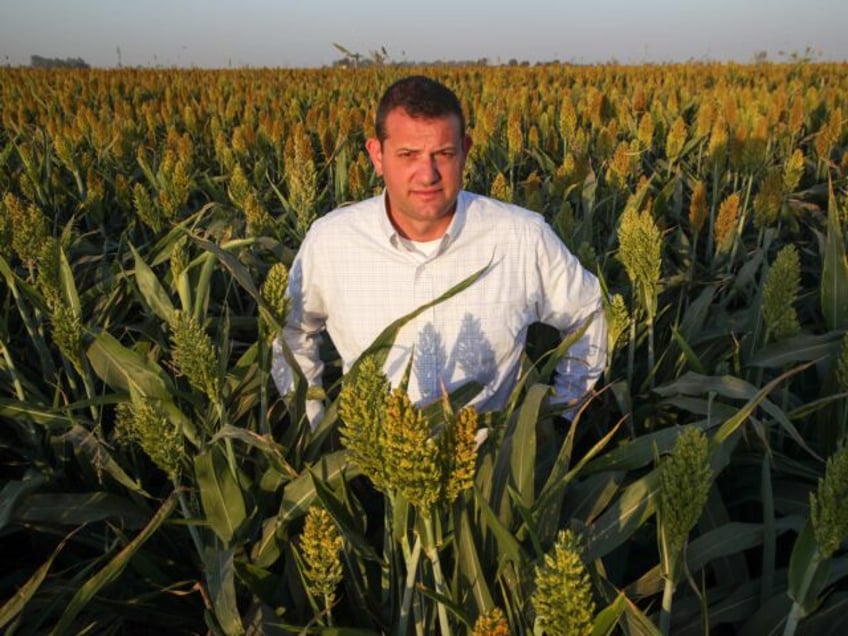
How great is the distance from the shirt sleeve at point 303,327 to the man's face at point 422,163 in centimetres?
37

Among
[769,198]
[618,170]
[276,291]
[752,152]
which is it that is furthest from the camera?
[618,170]

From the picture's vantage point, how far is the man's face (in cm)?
173

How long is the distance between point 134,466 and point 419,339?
82 centimetres

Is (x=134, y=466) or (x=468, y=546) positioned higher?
(x=468, y=546)

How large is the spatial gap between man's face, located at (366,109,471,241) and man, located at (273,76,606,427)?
1 centimetres

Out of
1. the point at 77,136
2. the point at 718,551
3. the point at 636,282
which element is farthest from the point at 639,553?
the point at 77,136

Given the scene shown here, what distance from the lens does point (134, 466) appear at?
1.59 m

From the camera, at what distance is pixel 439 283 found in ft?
6.34

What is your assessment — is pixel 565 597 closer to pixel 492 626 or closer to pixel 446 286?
pixel 492 626

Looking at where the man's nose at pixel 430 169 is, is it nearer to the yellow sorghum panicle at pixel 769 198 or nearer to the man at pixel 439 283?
the man at pixel 439 283

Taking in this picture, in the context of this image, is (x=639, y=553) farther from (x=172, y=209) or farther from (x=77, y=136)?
(x=77, y=136)

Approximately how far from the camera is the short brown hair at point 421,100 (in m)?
1.72

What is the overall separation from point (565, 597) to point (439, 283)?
1341mm

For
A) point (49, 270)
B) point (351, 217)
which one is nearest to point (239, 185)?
point (351, 217)
